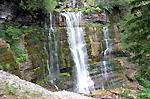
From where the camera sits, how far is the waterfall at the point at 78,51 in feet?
37.4

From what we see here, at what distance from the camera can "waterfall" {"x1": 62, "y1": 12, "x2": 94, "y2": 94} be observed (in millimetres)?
11398

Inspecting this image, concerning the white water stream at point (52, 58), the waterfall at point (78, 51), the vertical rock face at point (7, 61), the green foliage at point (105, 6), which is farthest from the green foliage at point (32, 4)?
the green foliage at point (105, 6)

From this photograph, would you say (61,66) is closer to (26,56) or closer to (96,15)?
(26,56)

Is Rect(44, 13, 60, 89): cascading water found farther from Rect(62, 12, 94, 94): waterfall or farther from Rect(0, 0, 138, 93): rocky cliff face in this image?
Rect(62, 12, 94, 94): waterfall

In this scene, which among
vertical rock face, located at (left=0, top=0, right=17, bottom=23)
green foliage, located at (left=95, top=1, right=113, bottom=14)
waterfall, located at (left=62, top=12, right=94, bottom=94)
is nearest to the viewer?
vertical rock face, located at (left=0, top=0, right=17, bottom=23)

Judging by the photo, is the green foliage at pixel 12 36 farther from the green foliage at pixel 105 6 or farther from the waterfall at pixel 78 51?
the green foliage at pixel 105 6

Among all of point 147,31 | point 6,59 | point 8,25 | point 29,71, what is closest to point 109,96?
point 147,31

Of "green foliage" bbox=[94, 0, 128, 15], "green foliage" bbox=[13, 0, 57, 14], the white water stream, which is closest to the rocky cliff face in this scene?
the white water stream

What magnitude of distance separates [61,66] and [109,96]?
557 centimetres

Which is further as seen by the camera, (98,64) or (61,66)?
(98,64)

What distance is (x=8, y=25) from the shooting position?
958 cm

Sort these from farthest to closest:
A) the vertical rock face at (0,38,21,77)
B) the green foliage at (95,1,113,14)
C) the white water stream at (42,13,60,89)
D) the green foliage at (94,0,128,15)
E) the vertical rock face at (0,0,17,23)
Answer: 1. the green foliage at (94,0,128,15)
2. the green foliage at (95,1,113,14)
3. the white water stream at (42,13,60,89)
4. the vertical rock face at (0,0,17,23)
5. the vertical rock face at (0,38,21,77)

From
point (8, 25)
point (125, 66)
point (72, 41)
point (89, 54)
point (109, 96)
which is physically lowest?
point (109, 96)

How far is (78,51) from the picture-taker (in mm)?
12766
